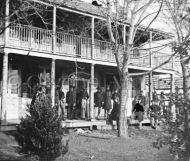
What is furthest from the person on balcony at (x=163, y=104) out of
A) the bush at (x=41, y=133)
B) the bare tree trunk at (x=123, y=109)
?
the bare tree trunk at (x=123, y=109)

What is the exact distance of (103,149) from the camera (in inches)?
453

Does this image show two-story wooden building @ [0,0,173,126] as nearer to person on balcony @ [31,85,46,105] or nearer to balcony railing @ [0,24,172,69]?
balcony railing @ [0,24,172,69]

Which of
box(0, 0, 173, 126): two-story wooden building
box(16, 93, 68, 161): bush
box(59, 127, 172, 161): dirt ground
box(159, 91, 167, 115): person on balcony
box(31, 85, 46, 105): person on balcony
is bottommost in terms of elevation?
box(59, 127, 172, 161): dirt ground

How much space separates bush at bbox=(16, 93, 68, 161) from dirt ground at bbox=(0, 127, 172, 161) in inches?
50.6

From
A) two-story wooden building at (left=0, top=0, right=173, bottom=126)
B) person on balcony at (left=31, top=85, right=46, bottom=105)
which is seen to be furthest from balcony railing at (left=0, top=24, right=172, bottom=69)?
person on balcony at (left=31, top=85, right=46, bottom=105)

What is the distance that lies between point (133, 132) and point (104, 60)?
4283mm

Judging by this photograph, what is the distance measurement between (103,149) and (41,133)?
158 inches

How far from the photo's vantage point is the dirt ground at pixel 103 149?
1002 centimetres

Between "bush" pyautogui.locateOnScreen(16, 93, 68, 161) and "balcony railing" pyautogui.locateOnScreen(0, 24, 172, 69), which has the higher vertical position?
"balcony railing" pyautogui.locateOnScreen(0, 24, 172, 69)

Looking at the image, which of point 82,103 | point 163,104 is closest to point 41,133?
point 163,104

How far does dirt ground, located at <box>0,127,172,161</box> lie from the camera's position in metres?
10.0

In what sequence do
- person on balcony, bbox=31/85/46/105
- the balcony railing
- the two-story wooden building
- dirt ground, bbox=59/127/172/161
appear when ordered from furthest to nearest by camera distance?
the balcony railing
the two-story wooden building
dirt ground, bbox=59/127/172/161
person on balcony, bbox=31/85/46/105

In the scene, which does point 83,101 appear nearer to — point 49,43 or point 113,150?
point 49,43

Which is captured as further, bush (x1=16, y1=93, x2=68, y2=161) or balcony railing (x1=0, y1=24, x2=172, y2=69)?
balcony railing (x1=0, y1=24, x2=172, y2=69)
